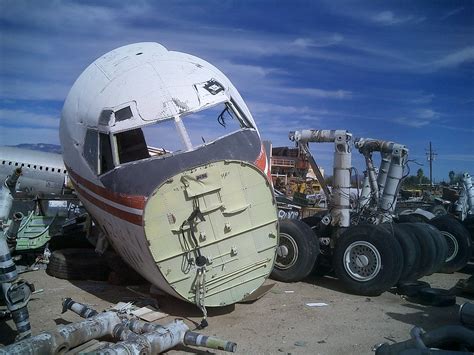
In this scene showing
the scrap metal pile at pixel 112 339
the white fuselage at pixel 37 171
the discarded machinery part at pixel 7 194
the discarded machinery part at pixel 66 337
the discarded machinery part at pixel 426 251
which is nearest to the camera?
the discarded machinery part at pixel 66 337

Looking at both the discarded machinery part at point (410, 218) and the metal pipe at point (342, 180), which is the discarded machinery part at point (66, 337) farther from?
the discarded machinery part at point (410, 218)

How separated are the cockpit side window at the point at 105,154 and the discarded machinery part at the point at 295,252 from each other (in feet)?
12.3

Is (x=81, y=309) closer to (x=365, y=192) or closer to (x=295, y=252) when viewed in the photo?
(x=295, y=252)

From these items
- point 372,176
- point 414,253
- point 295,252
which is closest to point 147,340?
point 295,252

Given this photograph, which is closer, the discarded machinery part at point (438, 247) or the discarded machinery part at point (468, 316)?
the discarded machinery part at point (468, 316)

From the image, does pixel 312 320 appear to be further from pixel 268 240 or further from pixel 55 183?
pixel 55 183

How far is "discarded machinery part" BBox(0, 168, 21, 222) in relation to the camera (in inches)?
235

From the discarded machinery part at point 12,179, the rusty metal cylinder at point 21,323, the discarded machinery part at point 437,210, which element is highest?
the discarded machinery part at point 12,179

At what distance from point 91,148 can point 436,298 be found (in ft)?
20.2

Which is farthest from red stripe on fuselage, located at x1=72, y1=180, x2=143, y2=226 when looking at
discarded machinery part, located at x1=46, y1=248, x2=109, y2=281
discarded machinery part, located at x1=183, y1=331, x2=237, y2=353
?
discarded machinery part, located at x1=46, y1=248, x2=109, y2=281

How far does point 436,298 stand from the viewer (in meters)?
7.39

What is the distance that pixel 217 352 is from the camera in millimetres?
5148

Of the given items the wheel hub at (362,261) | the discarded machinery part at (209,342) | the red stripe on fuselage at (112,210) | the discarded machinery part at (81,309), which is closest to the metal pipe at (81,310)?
the discarded machinery part at (81,309)

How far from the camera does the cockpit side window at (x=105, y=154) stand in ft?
21.1
